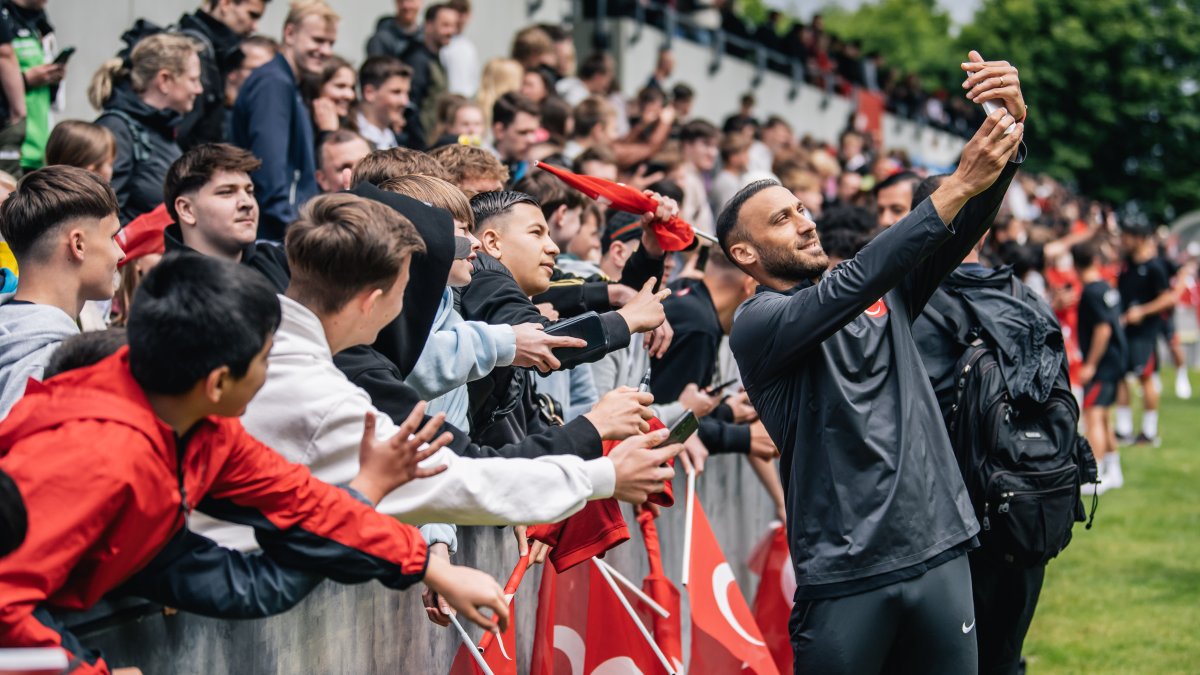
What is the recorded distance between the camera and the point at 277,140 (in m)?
7.68

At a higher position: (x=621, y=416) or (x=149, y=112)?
(x=621, y=416)

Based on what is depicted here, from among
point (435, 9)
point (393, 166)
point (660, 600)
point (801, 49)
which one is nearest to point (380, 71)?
point (435, 9)

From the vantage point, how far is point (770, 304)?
14.7 ft

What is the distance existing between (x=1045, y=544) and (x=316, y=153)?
4897 millimetres

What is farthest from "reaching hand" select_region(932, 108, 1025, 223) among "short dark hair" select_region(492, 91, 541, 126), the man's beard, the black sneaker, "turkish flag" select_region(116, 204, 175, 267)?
the black sneaker

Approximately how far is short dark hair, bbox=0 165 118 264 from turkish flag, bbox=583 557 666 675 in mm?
2027

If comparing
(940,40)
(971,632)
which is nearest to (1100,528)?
(971,632)

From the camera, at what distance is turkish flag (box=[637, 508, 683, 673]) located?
5.39m

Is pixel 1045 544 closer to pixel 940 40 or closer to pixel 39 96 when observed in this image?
pixel 39 96

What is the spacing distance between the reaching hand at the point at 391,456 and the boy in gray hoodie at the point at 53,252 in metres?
1.43

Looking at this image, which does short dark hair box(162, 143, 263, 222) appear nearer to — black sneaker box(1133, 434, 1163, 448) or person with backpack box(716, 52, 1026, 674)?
person with backpack box(716, 52, 1026, 674)

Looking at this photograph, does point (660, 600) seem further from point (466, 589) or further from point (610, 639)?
point (466, 589)

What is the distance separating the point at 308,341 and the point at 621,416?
0.91m

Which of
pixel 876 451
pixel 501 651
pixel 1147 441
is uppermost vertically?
pixel 876 451
